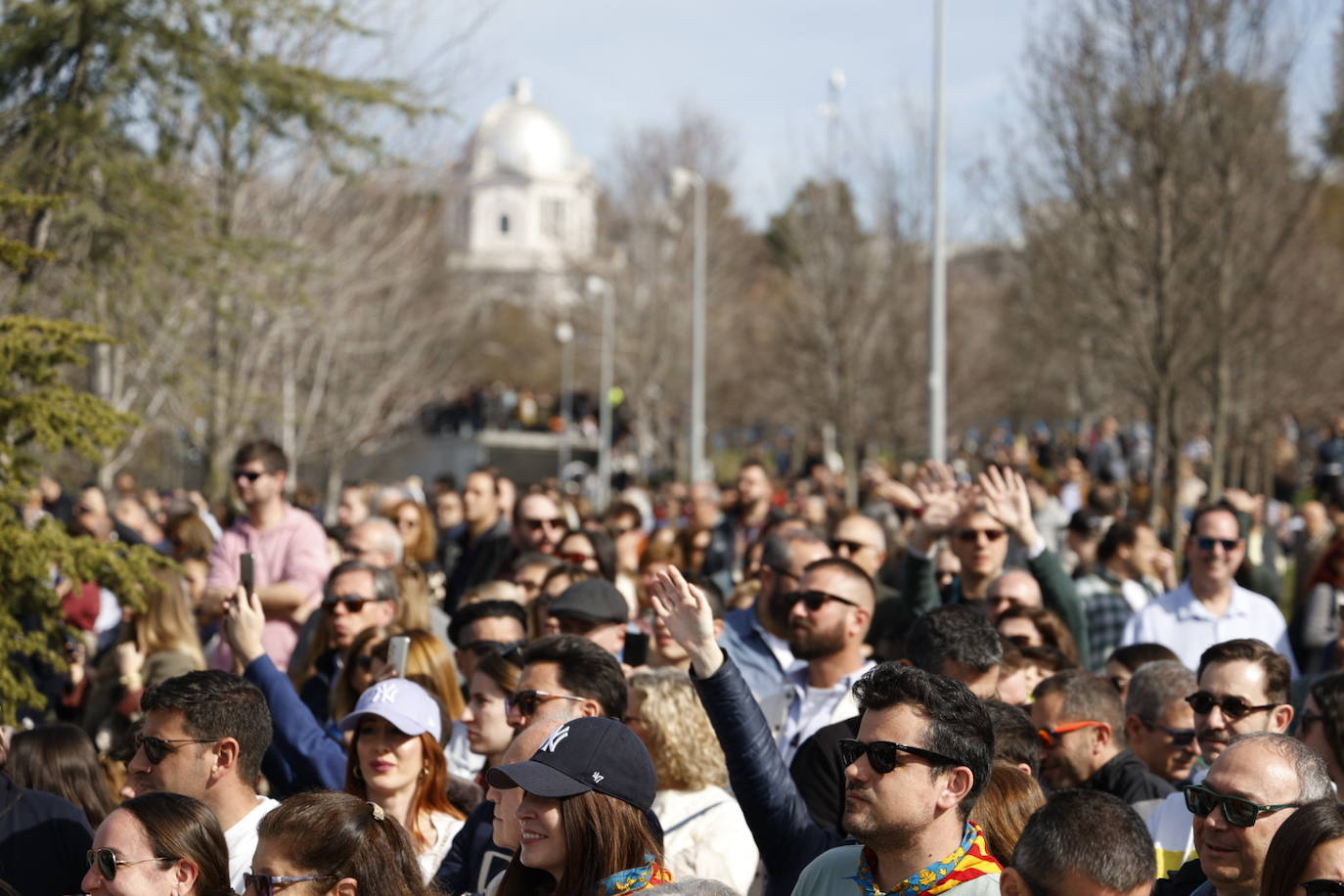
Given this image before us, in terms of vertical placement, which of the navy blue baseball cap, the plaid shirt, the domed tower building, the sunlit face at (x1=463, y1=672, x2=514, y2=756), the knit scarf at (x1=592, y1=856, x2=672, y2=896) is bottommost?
the plaid shirt

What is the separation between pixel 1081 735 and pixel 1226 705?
1.82ft

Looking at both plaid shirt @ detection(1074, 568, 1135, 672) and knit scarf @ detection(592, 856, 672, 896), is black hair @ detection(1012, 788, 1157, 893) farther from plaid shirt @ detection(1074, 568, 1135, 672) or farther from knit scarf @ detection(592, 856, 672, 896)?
plaid shirt @ detection(1074, 568, 1135, 672)

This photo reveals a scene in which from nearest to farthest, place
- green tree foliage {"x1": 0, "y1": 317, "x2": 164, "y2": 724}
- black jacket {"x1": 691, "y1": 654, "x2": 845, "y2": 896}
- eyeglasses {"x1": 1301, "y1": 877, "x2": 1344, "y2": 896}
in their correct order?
eyeglasses {"x1": 1301, "y1": 877, "x2": 1344, "y2": 896}, black jacket {"x1": 691, "y1": 654, "x2": 845, "y2": 896}, green tree foliage {"x1": 0, "y1": 317, "x2": 164, "y2": 724}

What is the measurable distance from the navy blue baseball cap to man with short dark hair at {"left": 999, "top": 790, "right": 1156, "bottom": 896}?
89 cm

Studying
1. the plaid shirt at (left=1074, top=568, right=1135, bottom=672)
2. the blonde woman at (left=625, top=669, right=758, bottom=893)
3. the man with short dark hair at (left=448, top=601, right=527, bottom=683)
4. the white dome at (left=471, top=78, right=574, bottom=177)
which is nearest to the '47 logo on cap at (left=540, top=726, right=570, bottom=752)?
the blonde woman at (left=625, top=669, right=758, bottom=893)

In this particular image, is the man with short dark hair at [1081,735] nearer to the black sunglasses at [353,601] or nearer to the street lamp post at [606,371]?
the black sunglasses at [353,601]

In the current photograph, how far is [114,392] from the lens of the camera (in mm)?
15469

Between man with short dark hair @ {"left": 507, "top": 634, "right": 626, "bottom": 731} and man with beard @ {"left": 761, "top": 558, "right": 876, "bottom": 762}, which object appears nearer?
man with short dark hair @ {"left": 507, "top": 634, "right": 626, "bottom": 731}

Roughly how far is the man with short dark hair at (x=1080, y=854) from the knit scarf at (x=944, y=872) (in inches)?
3.3

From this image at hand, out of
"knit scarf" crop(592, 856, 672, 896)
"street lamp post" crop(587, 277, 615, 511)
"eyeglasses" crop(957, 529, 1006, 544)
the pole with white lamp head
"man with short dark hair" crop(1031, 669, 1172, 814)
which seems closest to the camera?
"knit scarf" crop(592, 856, 672, 896)

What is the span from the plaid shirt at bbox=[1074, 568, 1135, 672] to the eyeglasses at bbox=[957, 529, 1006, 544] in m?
1.13

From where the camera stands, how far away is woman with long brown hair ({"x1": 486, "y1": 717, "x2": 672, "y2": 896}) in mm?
3764

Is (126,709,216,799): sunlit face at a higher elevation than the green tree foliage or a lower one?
lower

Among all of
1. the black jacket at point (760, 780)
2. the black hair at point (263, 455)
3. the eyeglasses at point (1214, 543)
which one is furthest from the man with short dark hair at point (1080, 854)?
the black hair at point (263, 455)
